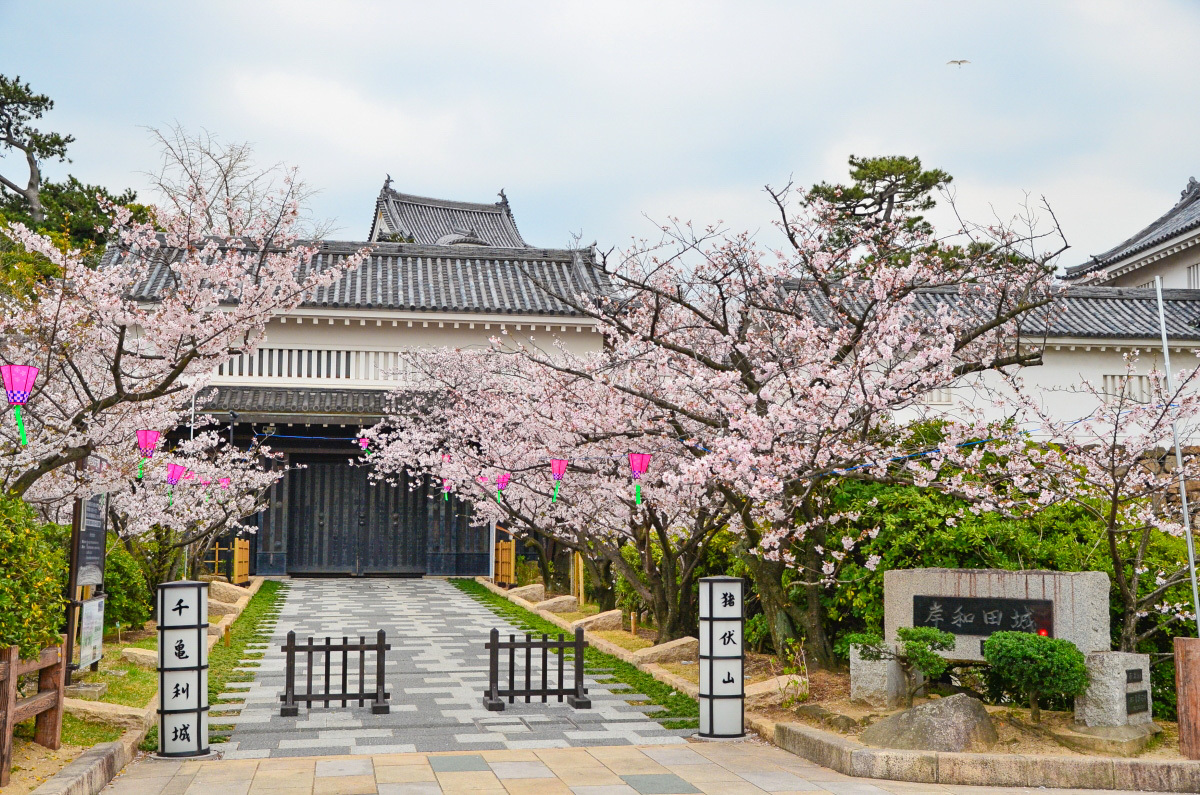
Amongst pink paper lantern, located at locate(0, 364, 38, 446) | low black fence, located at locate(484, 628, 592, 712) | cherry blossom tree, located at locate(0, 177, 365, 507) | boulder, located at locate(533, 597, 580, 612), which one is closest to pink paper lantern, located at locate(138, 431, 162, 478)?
cherry blossom tree, located at locate(0, 177, 365, 507)

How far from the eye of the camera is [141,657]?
39.0 ft

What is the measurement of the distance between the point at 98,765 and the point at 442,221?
146 ft

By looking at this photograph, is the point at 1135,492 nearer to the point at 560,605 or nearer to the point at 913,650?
the point at 913,650

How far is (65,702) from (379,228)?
4451 centimetres

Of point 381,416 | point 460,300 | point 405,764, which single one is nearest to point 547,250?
point 460,300

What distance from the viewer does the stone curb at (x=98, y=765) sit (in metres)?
6.67

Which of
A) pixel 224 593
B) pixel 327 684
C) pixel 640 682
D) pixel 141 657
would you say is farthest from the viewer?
pixel 224 593

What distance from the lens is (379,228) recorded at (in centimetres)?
5141

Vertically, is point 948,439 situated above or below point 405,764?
above

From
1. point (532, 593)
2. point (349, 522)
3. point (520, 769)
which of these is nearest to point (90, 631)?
point (520, 769)

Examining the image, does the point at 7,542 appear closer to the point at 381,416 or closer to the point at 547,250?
the point at 381,416

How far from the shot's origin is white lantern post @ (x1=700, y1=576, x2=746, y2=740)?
918 centimetres

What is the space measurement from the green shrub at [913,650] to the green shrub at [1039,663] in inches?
16.9

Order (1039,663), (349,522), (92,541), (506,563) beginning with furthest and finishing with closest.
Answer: (349,522), (506,563), (92,541), (1039,663)
